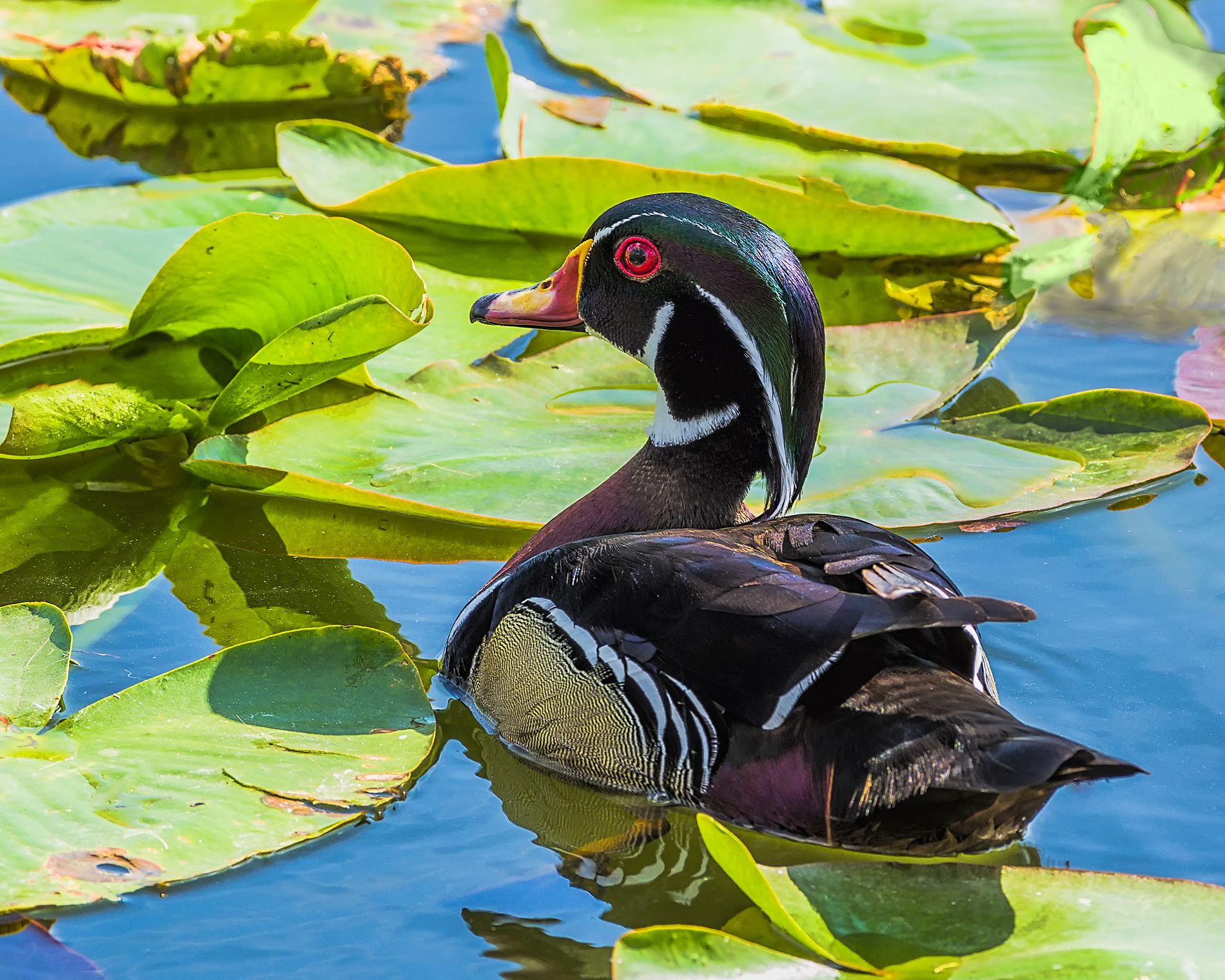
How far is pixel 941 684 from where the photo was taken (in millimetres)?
2643

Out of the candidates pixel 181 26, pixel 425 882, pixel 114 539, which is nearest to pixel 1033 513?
pixel 425 882

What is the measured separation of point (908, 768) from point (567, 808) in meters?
0.82

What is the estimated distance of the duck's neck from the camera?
3.27 m

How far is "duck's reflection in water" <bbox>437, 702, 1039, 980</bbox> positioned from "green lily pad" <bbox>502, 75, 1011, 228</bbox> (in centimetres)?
250

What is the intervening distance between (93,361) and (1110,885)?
309cm

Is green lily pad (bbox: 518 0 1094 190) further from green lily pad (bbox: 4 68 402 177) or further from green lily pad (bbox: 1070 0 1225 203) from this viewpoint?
green lily pad (bbox: 4 68 402 177)

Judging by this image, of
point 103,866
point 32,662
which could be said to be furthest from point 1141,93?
point 103,866

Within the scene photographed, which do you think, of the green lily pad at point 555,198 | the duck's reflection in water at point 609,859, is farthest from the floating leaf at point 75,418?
the duck's reflection in water at point 609,859

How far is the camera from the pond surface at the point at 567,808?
2582 mm

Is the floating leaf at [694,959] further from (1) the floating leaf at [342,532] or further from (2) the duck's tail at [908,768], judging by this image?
(1) the floating leaf at [342,532]

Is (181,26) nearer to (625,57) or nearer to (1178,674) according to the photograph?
(625,57)

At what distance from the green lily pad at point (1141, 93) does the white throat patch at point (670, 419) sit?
2.42 meters

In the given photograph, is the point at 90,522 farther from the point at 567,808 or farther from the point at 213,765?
the point at 567,808

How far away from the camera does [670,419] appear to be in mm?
3332
